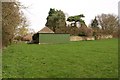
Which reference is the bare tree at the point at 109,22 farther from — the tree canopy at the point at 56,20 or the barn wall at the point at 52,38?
the barn wall at the point at 52,38

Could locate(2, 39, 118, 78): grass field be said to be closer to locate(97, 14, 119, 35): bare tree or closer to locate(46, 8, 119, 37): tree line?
locate(46, 8, 119, 37): tree line

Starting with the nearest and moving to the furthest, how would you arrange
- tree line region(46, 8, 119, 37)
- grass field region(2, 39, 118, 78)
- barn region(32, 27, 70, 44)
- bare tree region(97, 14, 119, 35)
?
grass field region(2, 39, 118, 78), barn region(32, 27, 70, 44), tree line region(46, 8, 119, 37), bare tree region(97, 14, 119, 35)

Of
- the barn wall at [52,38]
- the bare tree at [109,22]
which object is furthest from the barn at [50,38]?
the bare tree at [109,22]

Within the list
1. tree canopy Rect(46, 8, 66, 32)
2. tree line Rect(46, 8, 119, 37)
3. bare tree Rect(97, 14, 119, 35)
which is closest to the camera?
tree line Rect(46, 8, 119, 37)

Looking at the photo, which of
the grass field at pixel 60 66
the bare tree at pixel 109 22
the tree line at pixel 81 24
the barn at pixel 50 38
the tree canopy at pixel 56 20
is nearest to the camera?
the grass field at pixel 60 66

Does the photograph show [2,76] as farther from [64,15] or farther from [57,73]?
[64,15]

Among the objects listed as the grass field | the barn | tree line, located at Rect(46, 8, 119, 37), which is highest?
tree line, located at Rect(46, 8, 119, 37)

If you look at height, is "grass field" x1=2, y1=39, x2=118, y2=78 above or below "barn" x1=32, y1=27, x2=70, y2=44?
below

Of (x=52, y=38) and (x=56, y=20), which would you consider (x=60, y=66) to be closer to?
(x=52, y=38)

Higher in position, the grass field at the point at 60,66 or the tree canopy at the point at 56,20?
the tree canopy at the point at 56,20

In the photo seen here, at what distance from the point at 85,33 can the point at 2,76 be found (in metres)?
67.1

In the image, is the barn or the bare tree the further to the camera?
the bare tree

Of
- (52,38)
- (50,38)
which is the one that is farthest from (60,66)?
(52,38)

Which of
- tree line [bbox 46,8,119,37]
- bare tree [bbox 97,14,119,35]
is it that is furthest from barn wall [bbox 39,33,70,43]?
bare tree [bbox 97,14,119,35]
